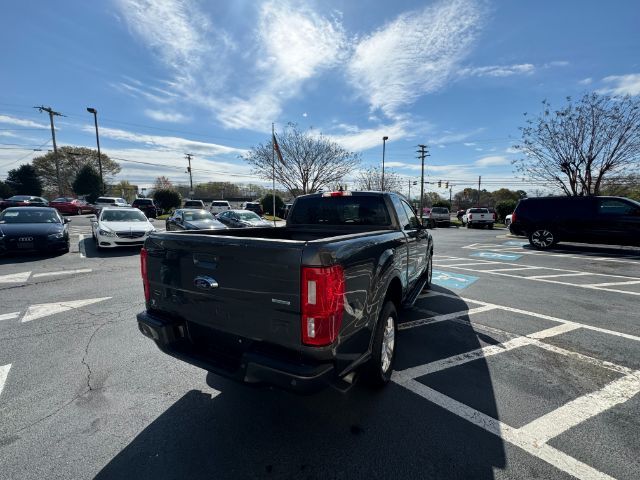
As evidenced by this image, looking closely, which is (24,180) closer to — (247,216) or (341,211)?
(247,216)

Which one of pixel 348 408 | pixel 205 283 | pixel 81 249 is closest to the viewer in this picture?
pixel 205 283

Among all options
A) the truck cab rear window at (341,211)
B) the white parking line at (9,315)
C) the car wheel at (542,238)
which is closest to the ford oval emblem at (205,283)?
the truck cab rear window at (341,211)

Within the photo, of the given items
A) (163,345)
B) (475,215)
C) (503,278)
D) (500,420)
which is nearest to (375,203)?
(500,420)

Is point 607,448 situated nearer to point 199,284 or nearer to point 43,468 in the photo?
point 199,284

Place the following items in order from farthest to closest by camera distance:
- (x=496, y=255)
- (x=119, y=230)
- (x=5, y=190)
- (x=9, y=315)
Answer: (x=5, y=190), (x=496, y=255), (x=119, y=230), (x=9, y=315)

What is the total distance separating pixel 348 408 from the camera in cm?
271

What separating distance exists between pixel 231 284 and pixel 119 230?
10014 millimetres

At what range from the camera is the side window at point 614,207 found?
10.9 meters

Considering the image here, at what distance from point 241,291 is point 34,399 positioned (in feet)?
7.46

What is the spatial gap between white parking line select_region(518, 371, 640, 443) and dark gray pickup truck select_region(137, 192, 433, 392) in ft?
4.06

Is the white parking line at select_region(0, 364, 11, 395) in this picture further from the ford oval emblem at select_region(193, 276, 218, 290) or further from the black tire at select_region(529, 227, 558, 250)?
the black tire at select_region(529, 227, 558, 250)

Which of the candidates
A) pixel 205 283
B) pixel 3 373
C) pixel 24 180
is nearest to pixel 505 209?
pixel 205 283

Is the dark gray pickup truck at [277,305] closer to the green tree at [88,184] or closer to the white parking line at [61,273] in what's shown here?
the white parking line at [61,273]

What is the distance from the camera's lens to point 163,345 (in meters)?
2.71
